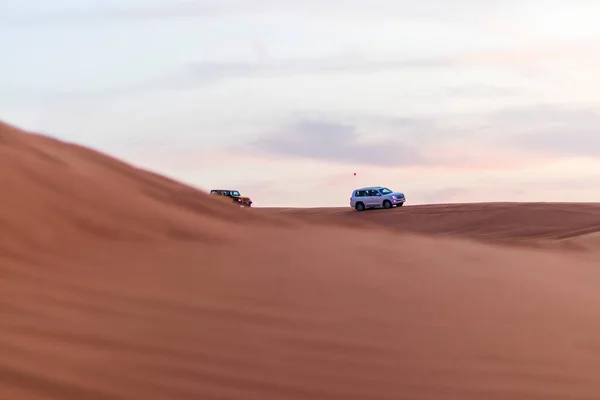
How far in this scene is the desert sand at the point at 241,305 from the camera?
11.2ft

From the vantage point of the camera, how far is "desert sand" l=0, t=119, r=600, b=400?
11.2 feet

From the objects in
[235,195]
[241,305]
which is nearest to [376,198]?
[235,195]

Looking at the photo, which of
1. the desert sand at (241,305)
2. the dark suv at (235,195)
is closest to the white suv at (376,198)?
the dark suv at (235,195)

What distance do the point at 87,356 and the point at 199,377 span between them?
1.84ft

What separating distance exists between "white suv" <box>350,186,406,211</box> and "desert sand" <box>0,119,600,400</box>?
30477mm

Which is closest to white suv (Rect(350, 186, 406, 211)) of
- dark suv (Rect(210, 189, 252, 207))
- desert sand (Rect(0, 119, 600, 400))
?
Result: dark suv (Rect(210, 189, 252, 207))

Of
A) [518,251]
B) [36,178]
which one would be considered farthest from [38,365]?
[518,251]

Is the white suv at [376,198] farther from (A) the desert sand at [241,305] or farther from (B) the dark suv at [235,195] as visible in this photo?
(A) the desert sand at [241,305]

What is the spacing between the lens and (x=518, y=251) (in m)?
7.62

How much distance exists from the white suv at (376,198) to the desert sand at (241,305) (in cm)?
3048

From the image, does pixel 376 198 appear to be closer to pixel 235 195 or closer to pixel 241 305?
pixel 235 195

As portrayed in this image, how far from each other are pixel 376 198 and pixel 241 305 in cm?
3332

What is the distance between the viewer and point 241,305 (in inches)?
165

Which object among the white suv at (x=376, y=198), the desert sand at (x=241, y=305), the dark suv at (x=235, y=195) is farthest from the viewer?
the white suv at (x=376, y=198)
